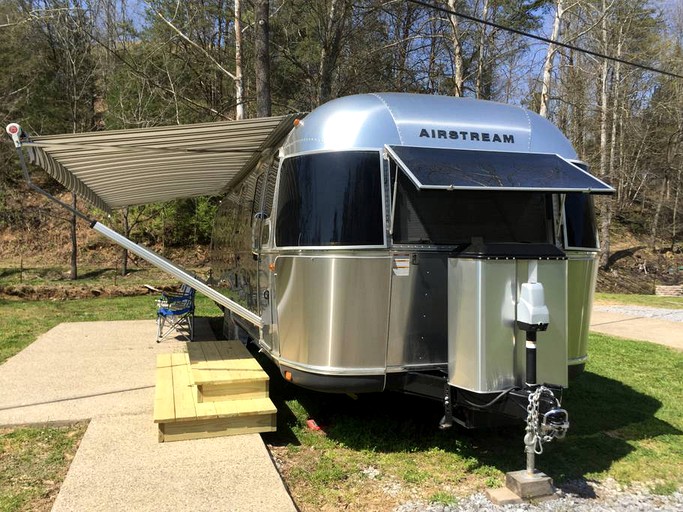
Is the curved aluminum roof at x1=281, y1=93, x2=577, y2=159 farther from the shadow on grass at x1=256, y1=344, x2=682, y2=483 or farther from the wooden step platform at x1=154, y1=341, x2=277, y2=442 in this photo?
the shadow on grass at x1=256, y1=344, x2=682, y2=483

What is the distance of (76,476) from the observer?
11.4 feet

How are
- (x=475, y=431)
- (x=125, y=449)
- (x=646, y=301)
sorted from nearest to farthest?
(x=125, y=449)
(x=475, y=431)
(x=646, y=301)

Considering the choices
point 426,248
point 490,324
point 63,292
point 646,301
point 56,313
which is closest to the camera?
point 490,324

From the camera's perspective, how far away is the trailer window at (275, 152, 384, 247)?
3.72 meters

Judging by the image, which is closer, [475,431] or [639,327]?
[475,431]

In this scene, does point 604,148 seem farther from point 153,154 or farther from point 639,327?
point 153,154

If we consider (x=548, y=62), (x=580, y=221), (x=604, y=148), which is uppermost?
(x=548, y=62)

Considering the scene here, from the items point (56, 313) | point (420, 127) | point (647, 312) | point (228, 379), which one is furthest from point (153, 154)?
point (647, 312)

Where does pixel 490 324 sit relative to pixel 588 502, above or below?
above

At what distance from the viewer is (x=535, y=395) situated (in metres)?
3.26

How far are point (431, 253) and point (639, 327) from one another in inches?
336

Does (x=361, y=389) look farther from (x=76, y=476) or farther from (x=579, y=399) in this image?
(x=579, y=399)

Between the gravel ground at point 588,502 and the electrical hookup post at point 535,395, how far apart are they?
0.38 ft

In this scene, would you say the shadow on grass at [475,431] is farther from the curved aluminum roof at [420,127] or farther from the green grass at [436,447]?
the curved aluminum roof at [420,127]
